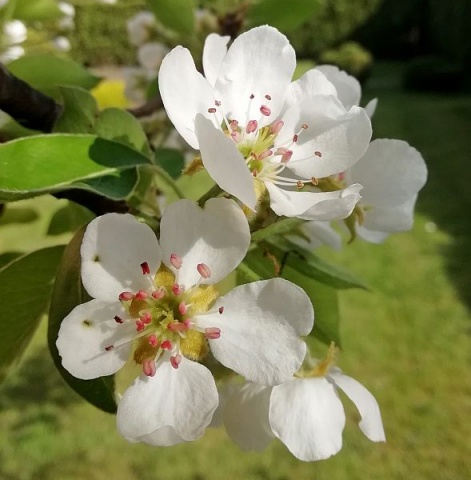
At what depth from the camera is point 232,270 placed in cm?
42

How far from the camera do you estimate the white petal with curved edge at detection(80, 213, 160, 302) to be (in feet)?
1.32

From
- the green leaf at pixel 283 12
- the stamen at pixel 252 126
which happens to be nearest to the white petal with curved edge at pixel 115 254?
the stamen at pixel 252 126

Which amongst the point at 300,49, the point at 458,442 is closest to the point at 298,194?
the point at 458,442

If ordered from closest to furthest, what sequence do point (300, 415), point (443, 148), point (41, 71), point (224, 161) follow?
point (224, 161) → point (300, 415) → point (41, 71) → point (443, 148)

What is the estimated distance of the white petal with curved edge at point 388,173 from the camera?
51 cm

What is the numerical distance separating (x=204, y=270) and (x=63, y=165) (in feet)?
0.36

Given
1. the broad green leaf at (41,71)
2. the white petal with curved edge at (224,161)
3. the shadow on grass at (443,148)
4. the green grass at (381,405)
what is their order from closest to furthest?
1. the white petal with curved edge at (224,161)
2. the broad green leaf at (41,71)
3. the green grass at (381,405)
4. the shadow on grass at (443,148)

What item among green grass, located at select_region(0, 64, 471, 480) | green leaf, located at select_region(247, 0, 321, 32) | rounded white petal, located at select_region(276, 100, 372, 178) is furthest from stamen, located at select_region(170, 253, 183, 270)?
green grass, located at select_region(0, 64, 471, 480)

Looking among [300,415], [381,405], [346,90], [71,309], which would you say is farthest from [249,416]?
[381,405]

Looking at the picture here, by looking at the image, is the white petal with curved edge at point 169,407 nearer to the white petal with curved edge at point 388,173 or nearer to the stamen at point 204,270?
the stamen at point 204,270

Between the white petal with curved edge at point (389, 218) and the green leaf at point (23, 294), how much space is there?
0.25 meters

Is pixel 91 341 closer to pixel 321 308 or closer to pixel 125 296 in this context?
pixel 125 296

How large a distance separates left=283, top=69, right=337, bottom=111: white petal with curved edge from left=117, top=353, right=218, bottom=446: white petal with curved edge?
0.63ft

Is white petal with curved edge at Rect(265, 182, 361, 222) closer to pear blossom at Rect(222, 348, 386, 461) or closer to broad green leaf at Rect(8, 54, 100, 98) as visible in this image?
pear blossom at Rect(222, 348, 386, 461)
